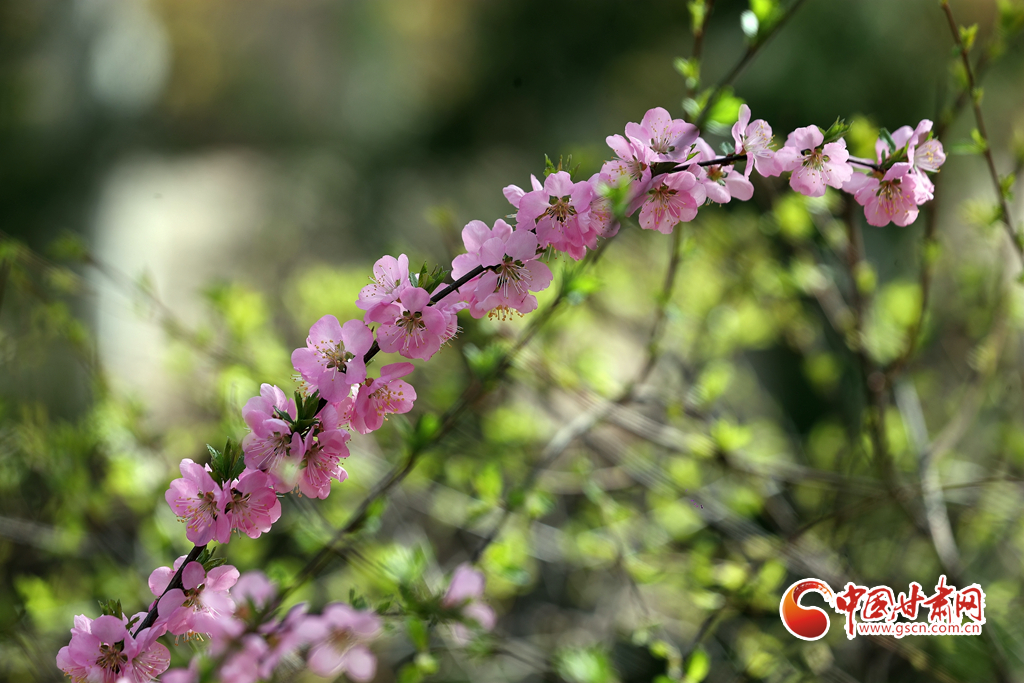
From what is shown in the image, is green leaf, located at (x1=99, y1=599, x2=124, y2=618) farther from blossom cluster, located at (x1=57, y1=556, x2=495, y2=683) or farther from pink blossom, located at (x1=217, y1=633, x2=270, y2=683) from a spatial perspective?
pink blossom, located at (x1=217, y1=633, x2=270, y2=683)

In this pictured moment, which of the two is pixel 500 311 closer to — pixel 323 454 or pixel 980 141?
pixel 323 454

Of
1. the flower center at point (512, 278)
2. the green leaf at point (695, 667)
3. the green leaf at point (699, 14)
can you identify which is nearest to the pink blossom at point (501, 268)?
the flower center at point (512, 278)

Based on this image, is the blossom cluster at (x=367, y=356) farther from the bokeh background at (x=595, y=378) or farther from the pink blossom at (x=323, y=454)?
the bokeh background at (x=595, y=378)

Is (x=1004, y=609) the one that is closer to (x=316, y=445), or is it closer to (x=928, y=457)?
(x=928, y=457)

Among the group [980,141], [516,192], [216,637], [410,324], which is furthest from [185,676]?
[980,141]

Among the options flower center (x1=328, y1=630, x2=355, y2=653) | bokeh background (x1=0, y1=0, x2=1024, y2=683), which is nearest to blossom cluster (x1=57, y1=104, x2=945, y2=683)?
flower center (x1=328, y1=630, x2=355, y2=653)

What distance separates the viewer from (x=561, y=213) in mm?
433

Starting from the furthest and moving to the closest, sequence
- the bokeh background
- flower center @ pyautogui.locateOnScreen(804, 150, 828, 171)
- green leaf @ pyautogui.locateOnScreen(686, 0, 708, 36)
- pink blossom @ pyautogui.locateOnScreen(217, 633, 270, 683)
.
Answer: the bokeh background < green leaf @ pyautogui.locateOnScreen(686, 0, 708, 36) < flower center @ pyautogui.locateOnScreen(804, 150, 828, 171) < pink blossom @ pyautogui.locateOnScreen(217, 633, 270, 683)

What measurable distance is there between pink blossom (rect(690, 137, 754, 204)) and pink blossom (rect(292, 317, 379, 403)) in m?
0.26

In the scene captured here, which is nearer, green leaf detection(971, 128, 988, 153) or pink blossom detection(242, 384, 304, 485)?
pink blossom detection(242, 384, 304, 485)

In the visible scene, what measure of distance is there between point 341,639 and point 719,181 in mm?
417

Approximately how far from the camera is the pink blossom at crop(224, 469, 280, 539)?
0.41 m

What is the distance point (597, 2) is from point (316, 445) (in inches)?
77.8

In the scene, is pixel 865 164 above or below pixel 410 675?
above
